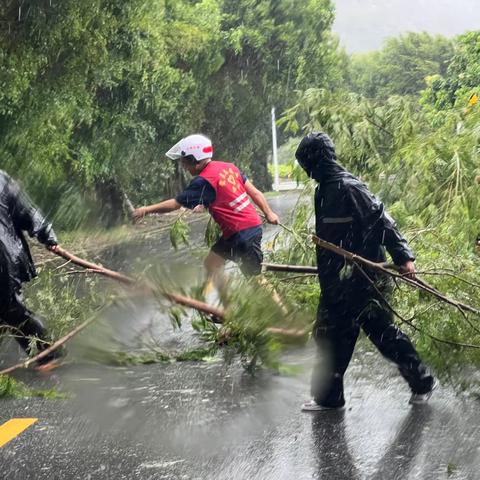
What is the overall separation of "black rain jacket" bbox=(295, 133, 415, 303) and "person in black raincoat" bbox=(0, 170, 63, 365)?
173 centimetres

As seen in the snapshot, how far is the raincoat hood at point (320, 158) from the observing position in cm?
511

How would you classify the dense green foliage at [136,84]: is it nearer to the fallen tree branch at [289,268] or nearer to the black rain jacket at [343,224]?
the fallen tree branch at [289,268]

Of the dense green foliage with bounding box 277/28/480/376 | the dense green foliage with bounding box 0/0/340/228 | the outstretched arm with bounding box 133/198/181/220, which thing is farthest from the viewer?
the dense green foliage with bounding box 0/0/340/228

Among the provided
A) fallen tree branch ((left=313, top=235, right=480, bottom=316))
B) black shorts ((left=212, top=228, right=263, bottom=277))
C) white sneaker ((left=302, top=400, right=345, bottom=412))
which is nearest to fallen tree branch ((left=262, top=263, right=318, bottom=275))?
black shorts ((left=212, top=228, right=263, bottom=277))

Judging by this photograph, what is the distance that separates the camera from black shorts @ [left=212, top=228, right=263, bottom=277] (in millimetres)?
6566

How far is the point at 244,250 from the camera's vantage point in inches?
259

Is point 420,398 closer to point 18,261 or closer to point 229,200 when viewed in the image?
point 229,200

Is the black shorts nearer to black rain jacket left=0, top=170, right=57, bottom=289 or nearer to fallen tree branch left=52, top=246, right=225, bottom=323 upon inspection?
fallen tree branch left=52, top=246, right=225, bottom=323

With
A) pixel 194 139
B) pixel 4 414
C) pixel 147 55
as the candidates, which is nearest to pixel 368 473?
pixel 4 414

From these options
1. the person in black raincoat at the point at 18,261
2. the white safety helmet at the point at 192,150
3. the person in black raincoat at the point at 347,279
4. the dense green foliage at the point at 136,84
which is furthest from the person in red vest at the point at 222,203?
the person in black raincoat at the point at 347,279

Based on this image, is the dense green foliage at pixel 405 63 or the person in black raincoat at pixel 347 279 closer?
the person in black raincoat at pixel 347 279

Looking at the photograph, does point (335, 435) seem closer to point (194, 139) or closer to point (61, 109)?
point (194, 139)

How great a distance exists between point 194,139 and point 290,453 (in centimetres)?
259

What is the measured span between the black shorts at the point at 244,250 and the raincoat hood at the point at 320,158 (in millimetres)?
1514
